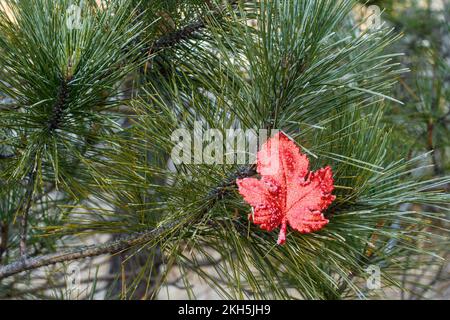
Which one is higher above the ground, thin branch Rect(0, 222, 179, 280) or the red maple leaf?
the red maple leaf

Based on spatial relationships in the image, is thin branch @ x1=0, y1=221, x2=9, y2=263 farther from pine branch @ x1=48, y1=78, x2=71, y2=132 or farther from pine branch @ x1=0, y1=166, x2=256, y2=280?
pine branch @ x1=48, y1=78, x2=71, y2=132

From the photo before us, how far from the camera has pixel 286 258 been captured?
65 centimetres

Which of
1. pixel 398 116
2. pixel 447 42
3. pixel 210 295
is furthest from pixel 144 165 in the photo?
pixel 210 295

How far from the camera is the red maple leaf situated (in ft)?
1.81

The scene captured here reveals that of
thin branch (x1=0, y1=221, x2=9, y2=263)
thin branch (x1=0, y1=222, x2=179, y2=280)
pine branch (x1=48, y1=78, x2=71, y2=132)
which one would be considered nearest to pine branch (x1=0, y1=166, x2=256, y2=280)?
thin branch (x1=0, y1=222, x2=179, y2=280)

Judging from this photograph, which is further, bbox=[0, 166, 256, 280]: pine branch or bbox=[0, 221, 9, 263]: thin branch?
bbox=[0, 221, 9, 263]: thin branch

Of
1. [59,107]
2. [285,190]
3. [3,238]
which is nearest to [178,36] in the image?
[59,107]

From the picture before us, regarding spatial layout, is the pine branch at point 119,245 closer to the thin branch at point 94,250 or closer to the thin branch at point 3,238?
the thin branch at point 94,250

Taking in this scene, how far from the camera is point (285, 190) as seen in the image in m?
0.56

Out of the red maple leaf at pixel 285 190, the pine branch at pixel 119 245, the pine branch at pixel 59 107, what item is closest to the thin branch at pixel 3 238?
the pine branch at pixel 119 245

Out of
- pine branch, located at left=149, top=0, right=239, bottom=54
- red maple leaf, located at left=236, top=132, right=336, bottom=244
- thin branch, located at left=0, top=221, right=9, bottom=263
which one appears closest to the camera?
red maple leaf, located at left=236, top=132, right=336, bottom=244

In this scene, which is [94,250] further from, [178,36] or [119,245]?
[178,36]

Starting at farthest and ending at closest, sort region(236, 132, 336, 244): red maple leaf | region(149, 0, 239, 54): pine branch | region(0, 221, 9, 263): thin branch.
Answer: region(0, 221, 9, 263): thin branch, region(149, 0, 239, 54): pine branch, region(236, 132, 336, 244): red maple leaf
